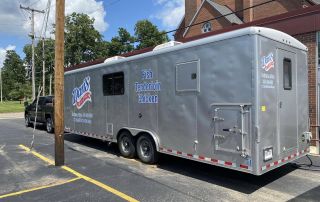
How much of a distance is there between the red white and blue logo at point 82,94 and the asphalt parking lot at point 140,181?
2.28m

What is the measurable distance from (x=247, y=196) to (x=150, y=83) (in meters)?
3.70

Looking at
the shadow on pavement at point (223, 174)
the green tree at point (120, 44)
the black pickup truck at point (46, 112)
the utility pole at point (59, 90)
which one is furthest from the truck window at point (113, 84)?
the green tree at point (120, 44)

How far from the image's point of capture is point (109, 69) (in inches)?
388

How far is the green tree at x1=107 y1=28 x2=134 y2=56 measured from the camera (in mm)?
56469

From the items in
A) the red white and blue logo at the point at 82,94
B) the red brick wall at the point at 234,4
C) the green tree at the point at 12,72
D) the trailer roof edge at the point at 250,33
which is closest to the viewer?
the trailer roof edge at the point at 250,33

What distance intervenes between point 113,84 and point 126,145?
6.16ft

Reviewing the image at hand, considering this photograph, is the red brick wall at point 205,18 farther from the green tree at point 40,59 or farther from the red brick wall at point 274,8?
the green tree at point 40,59

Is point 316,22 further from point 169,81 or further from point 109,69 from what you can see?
point 109,69

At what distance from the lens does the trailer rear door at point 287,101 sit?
6512mm

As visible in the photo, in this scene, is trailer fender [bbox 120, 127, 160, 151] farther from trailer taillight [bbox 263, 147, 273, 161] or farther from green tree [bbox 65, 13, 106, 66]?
green tree [bbox 65, 13, 106, 66]

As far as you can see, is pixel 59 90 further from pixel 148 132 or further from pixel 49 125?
pixel 49 125

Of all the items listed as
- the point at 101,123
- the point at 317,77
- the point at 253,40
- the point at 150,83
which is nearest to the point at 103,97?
the point at 101,123

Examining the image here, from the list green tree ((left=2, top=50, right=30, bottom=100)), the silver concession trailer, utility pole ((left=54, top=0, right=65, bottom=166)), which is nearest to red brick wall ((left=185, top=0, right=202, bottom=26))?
the silver concession trailer

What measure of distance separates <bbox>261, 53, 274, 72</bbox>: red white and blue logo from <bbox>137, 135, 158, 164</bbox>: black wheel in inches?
139
